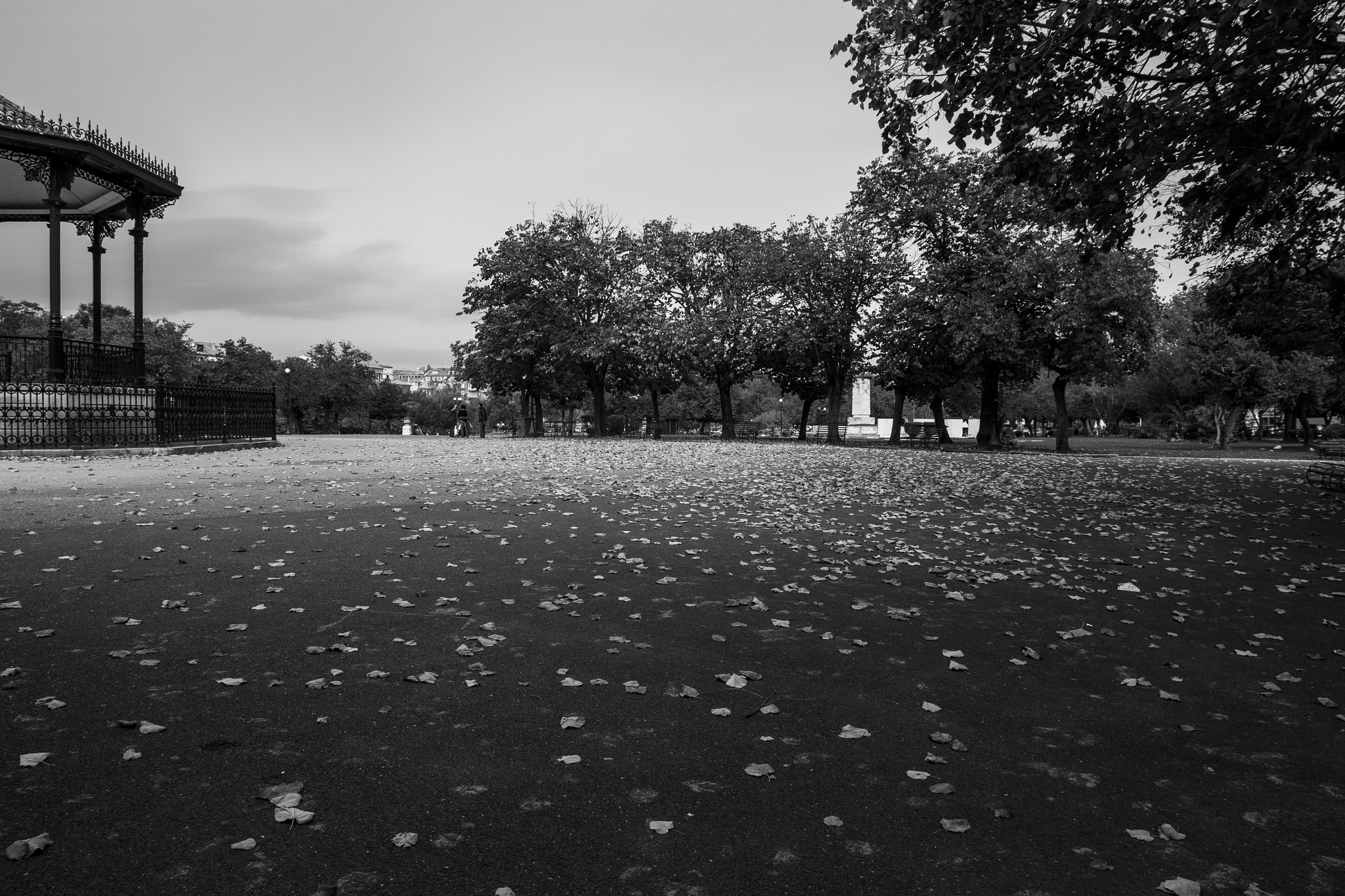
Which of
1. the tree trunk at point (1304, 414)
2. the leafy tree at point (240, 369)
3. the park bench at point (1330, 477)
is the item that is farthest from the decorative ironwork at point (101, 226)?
the tree trunk at point (1304, 414)

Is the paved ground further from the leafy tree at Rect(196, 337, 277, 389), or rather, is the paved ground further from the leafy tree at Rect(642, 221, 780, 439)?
the leafy tree at Rect(196, 337, 277, 389)

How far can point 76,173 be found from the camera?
22.7 m

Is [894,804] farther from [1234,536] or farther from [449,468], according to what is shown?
[449,468]

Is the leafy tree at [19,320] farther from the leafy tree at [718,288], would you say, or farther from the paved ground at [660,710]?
the paved ground at [660,710]

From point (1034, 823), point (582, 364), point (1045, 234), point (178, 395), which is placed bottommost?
point (1034, 823)

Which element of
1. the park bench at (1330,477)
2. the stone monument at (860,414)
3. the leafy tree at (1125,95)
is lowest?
the park bench at (1330,477)

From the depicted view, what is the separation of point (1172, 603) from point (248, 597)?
25.8ft

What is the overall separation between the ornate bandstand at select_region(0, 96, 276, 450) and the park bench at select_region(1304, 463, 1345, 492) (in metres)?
29.2

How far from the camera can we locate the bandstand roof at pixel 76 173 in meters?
21.3

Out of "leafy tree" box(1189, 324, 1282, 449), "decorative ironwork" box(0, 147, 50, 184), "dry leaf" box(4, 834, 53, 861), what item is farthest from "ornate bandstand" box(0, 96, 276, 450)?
"leafy tree" box(1189, 324, 1282, 449)

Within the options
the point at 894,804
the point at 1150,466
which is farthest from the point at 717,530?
the point at 1150,466

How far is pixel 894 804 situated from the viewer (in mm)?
3248

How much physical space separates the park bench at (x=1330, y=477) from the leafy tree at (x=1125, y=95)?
666 centimetres

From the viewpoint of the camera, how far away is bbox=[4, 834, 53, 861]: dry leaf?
2.68 metres
